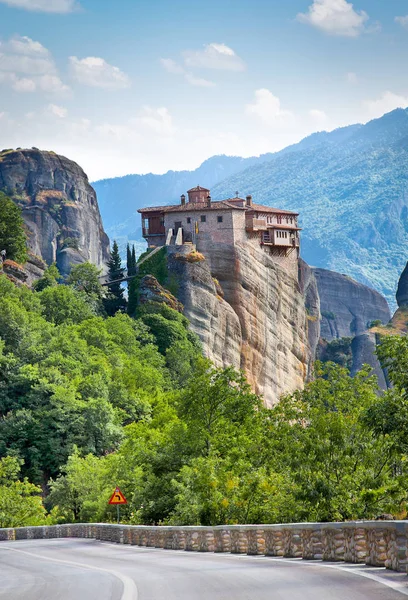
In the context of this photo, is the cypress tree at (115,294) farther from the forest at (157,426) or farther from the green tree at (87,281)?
the green tree at (87,281)

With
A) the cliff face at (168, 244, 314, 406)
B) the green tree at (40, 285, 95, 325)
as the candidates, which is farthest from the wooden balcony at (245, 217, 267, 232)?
the green tree at (40, 285, 95, 325)

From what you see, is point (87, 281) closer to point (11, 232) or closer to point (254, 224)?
point (11, 232)

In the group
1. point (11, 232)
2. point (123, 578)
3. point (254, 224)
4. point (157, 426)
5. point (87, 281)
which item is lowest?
point (123, 578)

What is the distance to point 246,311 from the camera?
149750mm

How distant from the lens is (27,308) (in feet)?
436

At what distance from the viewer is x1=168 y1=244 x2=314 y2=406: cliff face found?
141750 mm

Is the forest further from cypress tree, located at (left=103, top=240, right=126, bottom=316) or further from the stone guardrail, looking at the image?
the stone guardrail

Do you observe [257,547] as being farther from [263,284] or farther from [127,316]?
[263,284]

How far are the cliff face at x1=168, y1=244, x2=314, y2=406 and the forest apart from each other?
3384 millimetres

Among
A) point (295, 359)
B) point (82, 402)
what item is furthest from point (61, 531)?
point (295, 359)

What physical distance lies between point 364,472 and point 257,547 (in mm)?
13382

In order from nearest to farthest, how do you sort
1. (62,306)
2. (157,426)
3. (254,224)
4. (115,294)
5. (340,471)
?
(340,471)
(157,426)
(62,306)
(254,224)
(115,294)

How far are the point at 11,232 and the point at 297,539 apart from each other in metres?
123

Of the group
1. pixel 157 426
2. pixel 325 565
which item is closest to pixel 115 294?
pixel 157 426
